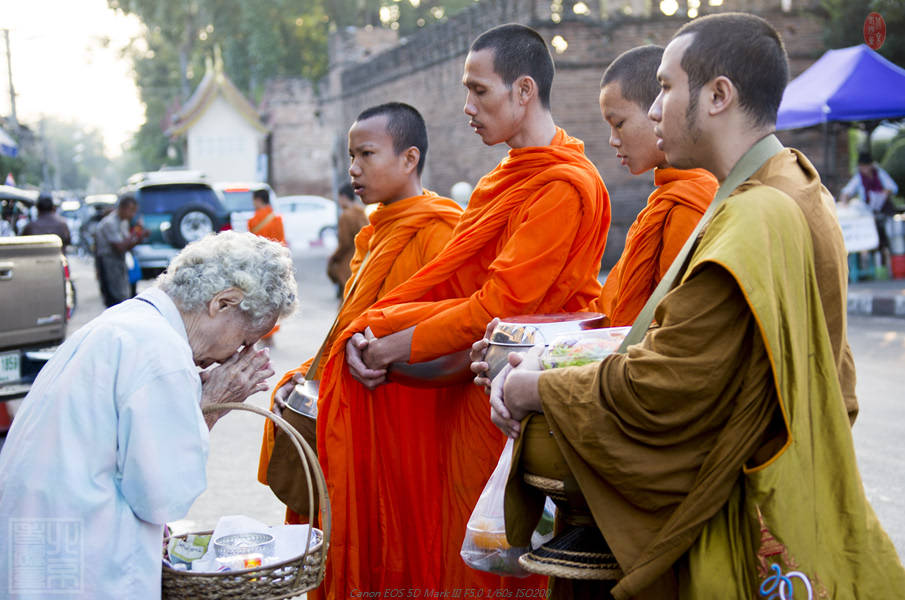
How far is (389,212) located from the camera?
3670 millimetres

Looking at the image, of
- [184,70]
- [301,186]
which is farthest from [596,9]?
[184,70]

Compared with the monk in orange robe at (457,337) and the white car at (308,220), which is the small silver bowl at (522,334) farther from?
the white car at (308,220)

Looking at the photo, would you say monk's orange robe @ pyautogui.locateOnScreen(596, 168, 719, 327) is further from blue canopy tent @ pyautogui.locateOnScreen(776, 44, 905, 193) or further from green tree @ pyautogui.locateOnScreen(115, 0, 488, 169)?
green tree @ pyautogui.locateOnScreen(115, 0, 488, 169)

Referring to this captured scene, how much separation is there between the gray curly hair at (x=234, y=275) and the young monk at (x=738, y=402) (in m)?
0.89

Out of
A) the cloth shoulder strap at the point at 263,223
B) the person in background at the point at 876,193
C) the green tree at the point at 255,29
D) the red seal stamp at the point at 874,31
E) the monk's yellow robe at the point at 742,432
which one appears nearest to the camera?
the monk's yellow robe at the point at 742,432

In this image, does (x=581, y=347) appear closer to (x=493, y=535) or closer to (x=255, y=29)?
(x=493, y=535)

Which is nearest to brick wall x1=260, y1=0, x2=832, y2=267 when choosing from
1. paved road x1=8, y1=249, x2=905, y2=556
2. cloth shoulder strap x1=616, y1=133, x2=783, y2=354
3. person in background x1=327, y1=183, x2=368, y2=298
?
person in background x1=327, y1=183, x2=368, y2=298

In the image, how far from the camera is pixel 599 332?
7.77 feet

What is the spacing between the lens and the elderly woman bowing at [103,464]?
2225 millimetres

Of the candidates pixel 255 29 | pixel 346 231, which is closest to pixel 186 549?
pixel 346 231

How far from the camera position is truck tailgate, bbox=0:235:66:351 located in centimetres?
581

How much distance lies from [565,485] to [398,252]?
61.6 inches

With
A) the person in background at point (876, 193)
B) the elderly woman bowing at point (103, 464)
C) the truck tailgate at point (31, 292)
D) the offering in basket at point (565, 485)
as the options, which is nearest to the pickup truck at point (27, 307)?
the truck tailgate at point (31, 292)

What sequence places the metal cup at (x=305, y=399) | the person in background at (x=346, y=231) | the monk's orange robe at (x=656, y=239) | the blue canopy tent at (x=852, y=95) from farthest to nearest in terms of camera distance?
the blue canopy tent at (x=852, y=95) < the person in background at (x=346, y=231) < the metal cup at (x=305, y=399) < the monk's orange robe at (x=656, y=239)
